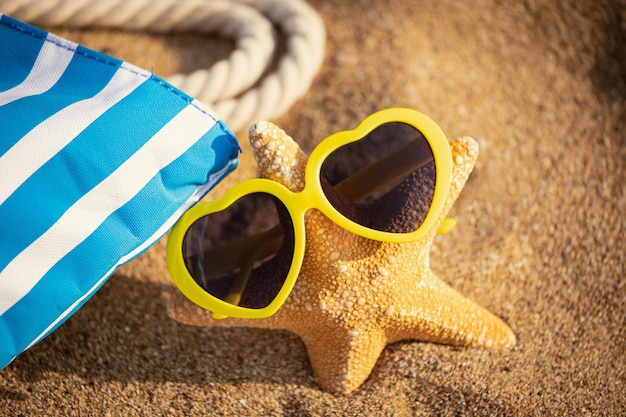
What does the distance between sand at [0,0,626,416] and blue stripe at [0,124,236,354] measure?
11.4 inches

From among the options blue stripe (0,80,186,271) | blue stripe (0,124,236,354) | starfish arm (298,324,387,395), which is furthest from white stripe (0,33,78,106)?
starfish arm (298,324,387,395)

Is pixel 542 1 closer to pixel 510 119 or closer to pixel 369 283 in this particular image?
pixel 510 119

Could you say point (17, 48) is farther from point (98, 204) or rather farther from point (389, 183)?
point (389, 183)

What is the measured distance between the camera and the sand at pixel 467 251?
1198mm

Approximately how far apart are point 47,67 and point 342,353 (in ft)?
2.63

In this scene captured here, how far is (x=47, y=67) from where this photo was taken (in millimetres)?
1104

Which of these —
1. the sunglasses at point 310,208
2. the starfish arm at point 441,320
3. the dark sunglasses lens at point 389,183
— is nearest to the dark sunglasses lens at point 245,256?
the sunglasses at point 310,208

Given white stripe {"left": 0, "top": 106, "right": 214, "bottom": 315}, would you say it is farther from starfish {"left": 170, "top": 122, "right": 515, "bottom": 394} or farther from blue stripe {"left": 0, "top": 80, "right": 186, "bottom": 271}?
starfish {"left": 170, "top": 122, "right": 515, "bottom": 394}

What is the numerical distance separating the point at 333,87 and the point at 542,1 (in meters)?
0.67

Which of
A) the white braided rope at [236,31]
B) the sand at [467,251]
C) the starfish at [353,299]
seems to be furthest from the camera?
the white braided rope at [236,31]

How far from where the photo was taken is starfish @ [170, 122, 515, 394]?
1066 millimetres

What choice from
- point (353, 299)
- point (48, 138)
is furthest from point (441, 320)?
point (48, 138)

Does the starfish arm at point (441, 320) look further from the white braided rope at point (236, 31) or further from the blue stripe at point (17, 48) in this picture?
the blue stripe at point (17, 48)

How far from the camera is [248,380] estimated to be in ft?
4.04
